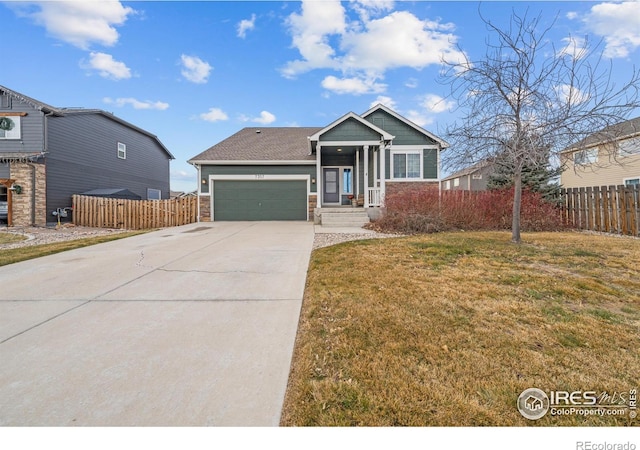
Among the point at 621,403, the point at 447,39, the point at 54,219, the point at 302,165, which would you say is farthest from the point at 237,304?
the point at 54,219

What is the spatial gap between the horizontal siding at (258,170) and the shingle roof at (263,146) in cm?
43

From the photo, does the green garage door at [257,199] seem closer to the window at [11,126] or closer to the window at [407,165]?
the window at [407,165]

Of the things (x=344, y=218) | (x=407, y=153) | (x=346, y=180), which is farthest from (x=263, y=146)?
(x=407, y=153)

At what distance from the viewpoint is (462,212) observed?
1042 centimetres

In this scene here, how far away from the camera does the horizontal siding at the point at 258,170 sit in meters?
15.1

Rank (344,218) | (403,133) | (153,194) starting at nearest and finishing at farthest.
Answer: (344,218)
(403,133)
(153,194)

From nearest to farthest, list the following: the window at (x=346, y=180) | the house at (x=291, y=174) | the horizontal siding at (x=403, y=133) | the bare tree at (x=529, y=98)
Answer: the bare tree at (x=529, y=98), the house at (x=291, y=174), the horizontal siding at (x=403, y=133), the window at (x=346, y=180)

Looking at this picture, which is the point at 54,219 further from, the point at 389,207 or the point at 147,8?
the point at 389,207

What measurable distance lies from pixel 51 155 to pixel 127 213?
201 inches

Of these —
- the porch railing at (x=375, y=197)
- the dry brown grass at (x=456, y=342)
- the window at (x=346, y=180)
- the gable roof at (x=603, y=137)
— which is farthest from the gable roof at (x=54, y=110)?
the gable roof at (x=603, y=137)

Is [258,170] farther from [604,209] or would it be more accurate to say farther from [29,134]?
[604,209]

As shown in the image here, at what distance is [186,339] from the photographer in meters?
2.59
